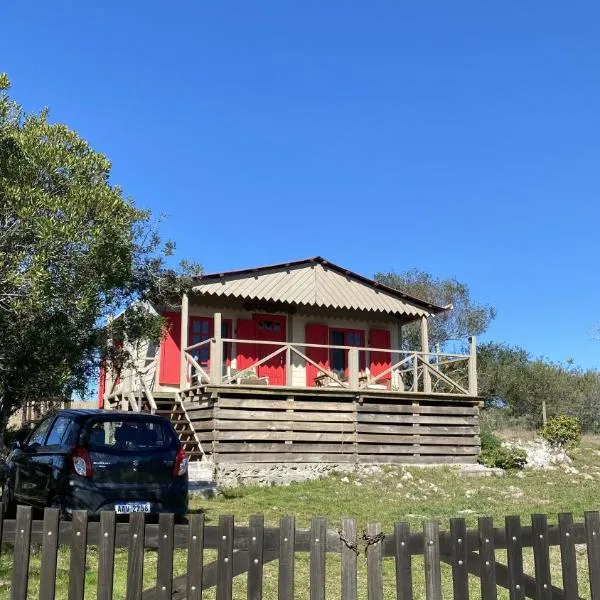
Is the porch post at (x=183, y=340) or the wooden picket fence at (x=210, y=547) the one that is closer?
the wooden picket fence at (x=210, y=547)

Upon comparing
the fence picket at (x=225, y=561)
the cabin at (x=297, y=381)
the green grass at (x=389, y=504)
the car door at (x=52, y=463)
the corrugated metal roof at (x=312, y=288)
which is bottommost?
the green grass at (x=389, y=504)

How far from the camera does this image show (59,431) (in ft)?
25.8

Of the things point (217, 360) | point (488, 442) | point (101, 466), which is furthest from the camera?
point (488, 442)

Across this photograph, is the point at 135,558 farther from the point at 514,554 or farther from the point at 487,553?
the point at 514,554

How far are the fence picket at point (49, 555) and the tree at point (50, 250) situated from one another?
3.96 meters

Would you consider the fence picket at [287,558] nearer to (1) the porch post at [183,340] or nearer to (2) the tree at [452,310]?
(1) the porch post at [183,340]

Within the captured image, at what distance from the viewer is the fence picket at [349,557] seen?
3625mm

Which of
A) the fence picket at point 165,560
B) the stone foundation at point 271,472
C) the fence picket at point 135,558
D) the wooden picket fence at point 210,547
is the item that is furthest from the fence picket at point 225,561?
the stone foundation at point 271,472

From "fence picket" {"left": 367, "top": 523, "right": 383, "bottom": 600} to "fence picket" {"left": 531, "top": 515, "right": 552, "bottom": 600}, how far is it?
3.19 ft

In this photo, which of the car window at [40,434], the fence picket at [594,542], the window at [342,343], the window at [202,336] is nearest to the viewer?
the fence picket at [594,542]

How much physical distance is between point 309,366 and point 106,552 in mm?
15108

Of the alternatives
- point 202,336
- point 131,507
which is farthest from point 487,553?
point 202,336

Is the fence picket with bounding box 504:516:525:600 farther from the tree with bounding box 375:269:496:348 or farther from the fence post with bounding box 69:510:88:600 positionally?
the tree with bounding box 375:269:496:348

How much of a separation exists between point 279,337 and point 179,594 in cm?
1502
